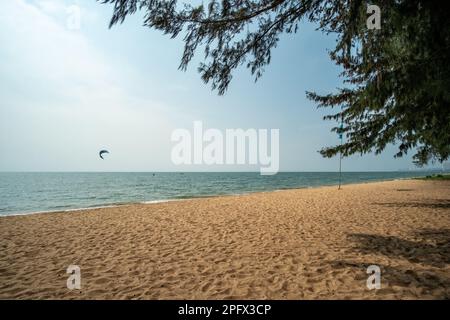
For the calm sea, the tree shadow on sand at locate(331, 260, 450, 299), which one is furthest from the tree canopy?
the calm sea

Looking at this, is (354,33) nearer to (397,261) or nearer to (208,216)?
(397,261)

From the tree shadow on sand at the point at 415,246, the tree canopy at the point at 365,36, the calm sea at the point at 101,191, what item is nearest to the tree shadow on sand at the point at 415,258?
the tree shadow on sand at the point at 415,246

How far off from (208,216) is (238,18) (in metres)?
8.42

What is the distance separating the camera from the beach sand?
12.9 feet

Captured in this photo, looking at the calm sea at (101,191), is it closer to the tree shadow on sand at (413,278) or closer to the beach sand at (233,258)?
the beach sand at (233,258)

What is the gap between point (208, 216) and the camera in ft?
36.1

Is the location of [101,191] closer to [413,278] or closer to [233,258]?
[233,258]

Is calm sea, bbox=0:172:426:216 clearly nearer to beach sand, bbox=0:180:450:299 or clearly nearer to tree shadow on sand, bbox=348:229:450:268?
beach sand, bbox=0:180:450:299


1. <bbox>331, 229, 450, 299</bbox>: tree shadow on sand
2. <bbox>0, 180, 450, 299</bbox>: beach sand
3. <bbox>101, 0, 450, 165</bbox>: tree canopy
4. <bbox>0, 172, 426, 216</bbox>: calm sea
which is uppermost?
<bbox>101, 0, 450, 165</bbox>: tree canopy

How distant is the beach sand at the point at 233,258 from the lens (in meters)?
3.92

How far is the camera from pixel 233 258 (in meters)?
5.42

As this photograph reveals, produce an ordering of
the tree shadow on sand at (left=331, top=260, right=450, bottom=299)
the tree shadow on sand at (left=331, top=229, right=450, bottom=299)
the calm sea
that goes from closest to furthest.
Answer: the tree shadow on sand at (left=331, top=260, right=450, bottom=299) < the tree shadow on sand at (left=331, top=229, right=450, bottom=299) < the calm sea

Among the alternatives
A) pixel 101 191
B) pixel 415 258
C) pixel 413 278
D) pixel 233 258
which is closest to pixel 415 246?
pixel 415 258

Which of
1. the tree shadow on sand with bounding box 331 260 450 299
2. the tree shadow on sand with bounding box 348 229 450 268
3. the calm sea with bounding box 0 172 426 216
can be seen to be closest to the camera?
the tree shadow on sand with bounding box 331 260 450 299
